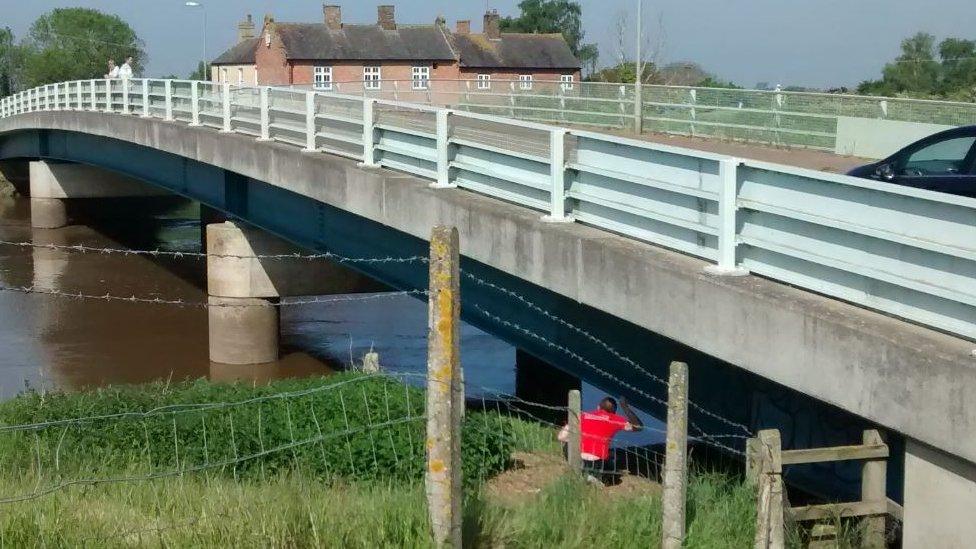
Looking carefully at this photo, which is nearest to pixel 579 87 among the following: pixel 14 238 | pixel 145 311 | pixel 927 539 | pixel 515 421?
pixel 145 311

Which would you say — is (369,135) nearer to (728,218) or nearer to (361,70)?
(728,218)

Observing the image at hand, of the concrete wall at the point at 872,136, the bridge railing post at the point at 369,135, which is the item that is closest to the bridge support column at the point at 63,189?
the concrete wall at the point at 872,136

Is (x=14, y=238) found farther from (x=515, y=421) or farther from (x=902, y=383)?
(x=902, y=383)

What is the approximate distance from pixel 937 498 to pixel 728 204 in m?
2.36

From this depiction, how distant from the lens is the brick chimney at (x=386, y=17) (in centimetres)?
7181

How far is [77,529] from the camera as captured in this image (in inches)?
229

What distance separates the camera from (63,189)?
39438mm

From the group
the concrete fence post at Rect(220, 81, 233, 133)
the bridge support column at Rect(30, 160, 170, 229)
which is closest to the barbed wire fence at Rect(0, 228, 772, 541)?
the concrete fence post at Rect(220, 81, 233, 133)

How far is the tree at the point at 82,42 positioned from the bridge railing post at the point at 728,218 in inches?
4680

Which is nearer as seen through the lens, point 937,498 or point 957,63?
point 937,498

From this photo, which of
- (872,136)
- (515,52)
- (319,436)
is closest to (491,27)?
(515,52)

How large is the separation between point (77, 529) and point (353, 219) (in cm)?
939

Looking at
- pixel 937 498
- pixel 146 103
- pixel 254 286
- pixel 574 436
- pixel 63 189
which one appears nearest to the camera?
pixel 937 498

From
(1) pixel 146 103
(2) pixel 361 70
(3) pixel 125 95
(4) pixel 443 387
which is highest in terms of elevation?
(2) pixel 361 70
